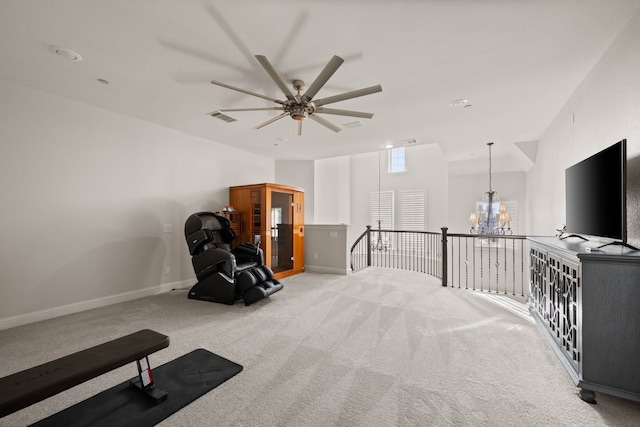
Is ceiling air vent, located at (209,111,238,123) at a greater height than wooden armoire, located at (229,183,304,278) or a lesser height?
greater

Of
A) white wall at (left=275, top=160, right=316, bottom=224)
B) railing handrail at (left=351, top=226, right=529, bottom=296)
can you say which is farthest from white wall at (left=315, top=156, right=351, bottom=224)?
railing handrail at (left=351, top=226, right=529, bottom=296)

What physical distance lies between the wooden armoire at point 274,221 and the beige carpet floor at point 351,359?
157 cm

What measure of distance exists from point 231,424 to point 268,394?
0.32m

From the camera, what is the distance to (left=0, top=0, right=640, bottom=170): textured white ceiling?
2.04 meters

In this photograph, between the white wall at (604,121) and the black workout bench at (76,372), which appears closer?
the black workout bench at (76,372)

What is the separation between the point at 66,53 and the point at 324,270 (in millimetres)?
5190

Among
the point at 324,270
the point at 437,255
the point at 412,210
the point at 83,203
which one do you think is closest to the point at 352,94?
the point at 83,203

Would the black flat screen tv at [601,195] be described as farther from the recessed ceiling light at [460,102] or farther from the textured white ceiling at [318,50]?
the recessed ceiling light at [460,102]

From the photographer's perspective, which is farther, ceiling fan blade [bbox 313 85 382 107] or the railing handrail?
the railing handrail

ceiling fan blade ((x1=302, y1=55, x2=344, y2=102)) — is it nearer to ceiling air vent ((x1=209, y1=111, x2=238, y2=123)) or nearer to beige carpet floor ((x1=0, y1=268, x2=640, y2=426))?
ceiling air vent ((x1=209, y1=111, x2=238, y2=123))

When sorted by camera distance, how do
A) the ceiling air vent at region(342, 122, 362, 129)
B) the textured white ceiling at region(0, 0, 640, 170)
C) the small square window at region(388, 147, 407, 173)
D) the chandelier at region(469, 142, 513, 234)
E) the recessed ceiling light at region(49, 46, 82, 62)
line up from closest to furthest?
the textured white ceiling at region(0, 0, 640, 170)
the recessed ceiling light at region(49, 46, 82, 62)
the ceiling air vent at region(342, 122, 362, 129)
the chandelier at region(469, 142, 513, 234)
the small square window at region(388, 147, 407, 173)

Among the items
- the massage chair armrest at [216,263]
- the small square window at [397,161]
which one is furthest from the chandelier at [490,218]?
the massage chair armrest at [216,263]

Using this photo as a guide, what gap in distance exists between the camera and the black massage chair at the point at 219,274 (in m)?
3.80

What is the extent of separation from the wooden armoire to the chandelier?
13.8ft
